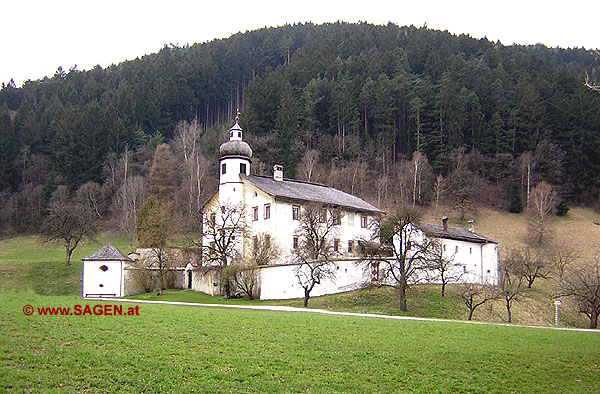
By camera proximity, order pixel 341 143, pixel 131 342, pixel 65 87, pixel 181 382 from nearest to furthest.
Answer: pixel 181 382 → pixel 131 342 → pixel 341 143 → pixel 65 87

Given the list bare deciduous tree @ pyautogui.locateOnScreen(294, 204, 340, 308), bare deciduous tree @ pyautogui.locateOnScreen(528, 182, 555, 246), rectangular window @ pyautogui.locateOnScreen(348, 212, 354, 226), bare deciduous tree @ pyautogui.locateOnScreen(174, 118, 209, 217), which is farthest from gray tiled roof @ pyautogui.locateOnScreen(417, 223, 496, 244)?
bare deciduous tree @ pyautogui.locateOnScreen(174, 118, 209, 217)

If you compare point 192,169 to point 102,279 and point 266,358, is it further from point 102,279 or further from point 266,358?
point 266,358

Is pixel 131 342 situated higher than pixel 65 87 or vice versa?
pixel 65 87

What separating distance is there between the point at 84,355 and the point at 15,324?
3822 millimetres

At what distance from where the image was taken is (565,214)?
70188 millimetres

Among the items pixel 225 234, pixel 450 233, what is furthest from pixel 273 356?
pixel 450 233

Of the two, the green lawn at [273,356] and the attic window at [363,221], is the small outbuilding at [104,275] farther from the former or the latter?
the green lawn at [273,356]

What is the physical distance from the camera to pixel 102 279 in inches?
1599

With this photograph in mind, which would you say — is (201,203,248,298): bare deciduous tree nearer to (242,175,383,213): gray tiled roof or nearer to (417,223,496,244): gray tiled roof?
(242,175,383,213): gray tiled roof

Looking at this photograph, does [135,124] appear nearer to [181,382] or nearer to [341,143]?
[341,143]

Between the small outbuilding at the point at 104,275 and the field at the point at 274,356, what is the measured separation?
65.1ft

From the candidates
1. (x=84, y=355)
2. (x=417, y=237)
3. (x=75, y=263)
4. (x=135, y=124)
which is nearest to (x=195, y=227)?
(x=75, y=263)

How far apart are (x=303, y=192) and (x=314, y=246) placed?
7.99 metres

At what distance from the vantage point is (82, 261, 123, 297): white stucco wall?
4034cm
